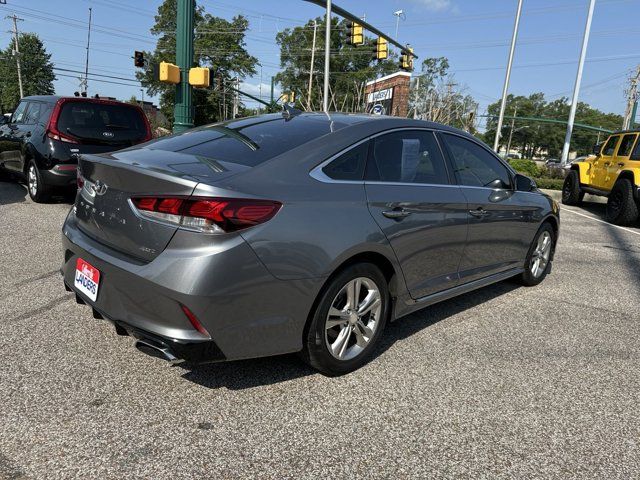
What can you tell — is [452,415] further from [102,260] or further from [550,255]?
[550,255]

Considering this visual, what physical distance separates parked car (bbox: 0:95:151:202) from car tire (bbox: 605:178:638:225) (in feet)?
29.5

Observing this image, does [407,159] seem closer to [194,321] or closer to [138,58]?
[194,321]

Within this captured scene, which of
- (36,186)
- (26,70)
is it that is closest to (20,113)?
(36,186)

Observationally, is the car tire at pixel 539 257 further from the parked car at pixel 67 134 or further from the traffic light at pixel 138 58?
the traffic light at pixel 138 58

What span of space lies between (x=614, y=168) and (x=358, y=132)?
990cm

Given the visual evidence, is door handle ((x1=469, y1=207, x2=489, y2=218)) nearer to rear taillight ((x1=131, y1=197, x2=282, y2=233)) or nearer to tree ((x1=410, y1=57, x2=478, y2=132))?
rear taillight ((x1=131, y1=197, x2=282, y2=233))

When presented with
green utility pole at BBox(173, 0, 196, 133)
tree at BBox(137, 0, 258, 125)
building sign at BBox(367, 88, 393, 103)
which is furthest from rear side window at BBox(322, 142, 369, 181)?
tree at BBox(137, 0, 258, 125)

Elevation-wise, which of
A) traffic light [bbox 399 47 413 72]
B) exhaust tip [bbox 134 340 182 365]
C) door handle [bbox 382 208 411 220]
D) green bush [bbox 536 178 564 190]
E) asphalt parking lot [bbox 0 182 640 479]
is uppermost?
traffic light [bbox 399 47 413 72]

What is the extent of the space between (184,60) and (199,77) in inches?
21.5

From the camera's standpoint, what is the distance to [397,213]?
10.1 ft

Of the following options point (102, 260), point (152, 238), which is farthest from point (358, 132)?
point (102, 260)

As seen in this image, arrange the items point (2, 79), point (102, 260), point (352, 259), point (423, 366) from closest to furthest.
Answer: point (102, 260), point (352, 259), point (423, 366), point (2, 79)

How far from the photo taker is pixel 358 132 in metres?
3.07

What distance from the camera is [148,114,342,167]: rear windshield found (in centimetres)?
277
